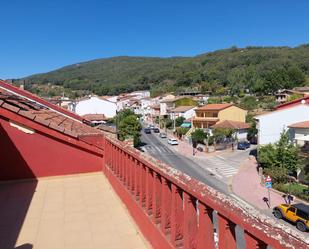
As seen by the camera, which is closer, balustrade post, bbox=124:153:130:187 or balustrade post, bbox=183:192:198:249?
balustrade post, bbox=183:192:198:249

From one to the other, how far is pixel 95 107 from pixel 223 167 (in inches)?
1580

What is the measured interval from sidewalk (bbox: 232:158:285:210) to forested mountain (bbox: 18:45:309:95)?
2038 inches

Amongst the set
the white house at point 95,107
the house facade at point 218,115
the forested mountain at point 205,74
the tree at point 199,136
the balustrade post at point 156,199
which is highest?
the forested mountain at point 205,74

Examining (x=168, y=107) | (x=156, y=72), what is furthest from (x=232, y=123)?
(x=156, y=72)

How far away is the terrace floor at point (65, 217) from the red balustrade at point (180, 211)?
0.25m

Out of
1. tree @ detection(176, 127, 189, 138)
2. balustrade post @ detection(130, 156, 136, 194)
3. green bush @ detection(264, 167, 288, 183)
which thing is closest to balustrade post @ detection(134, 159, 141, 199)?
balustrade post @ detection(130, 156, 136, 194)

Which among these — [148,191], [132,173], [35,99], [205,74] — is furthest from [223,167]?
[205,74]

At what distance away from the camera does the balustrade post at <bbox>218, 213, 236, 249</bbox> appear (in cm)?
179

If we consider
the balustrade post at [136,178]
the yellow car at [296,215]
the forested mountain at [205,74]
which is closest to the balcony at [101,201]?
the balustrade post at [136,178]

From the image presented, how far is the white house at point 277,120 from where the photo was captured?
29.7 m

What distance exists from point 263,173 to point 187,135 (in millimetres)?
23895

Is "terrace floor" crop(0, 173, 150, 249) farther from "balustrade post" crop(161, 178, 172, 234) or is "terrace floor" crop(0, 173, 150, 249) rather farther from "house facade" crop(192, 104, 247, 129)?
"house facade" crop(192, 104, 247, 129)

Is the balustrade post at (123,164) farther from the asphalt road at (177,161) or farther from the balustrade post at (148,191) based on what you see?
the asphalt road at (177,161)

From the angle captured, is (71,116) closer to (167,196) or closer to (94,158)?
(94,158)
